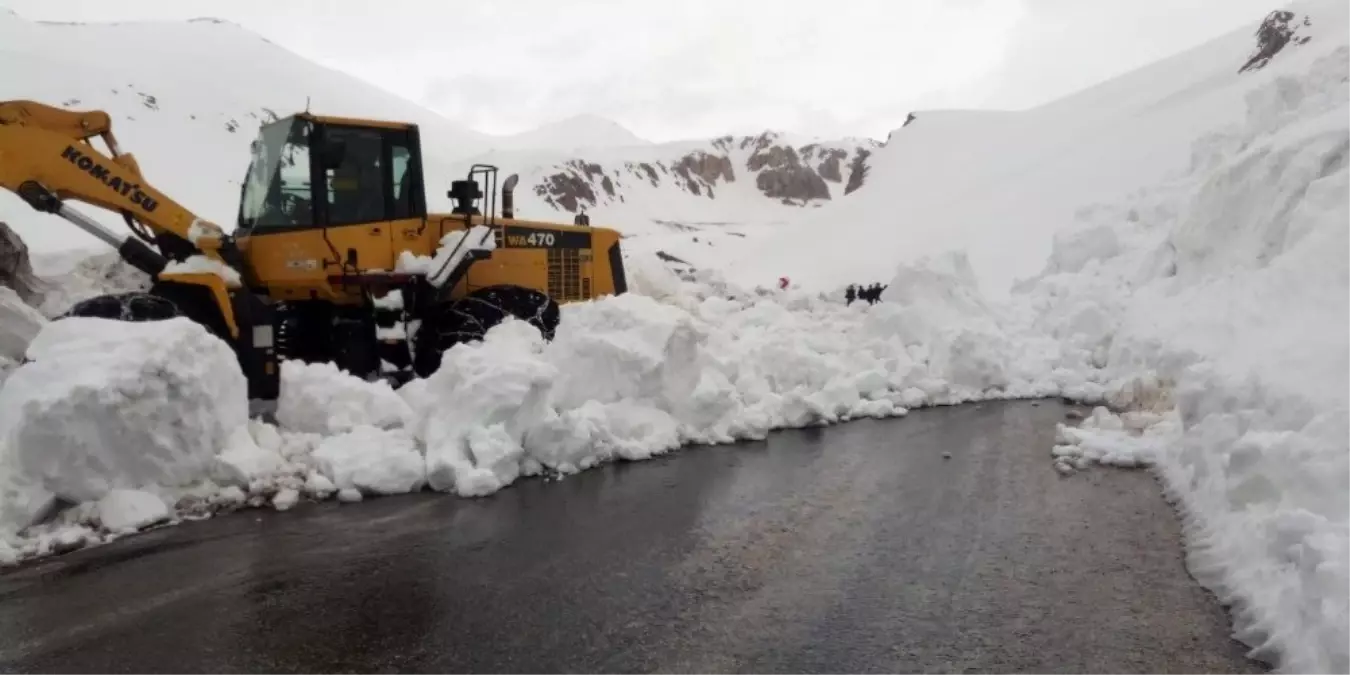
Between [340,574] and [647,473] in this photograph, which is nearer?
[340,574]

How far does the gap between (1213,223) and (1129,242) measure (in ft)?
10.7

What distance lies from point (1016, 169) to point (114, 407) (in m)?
24.8

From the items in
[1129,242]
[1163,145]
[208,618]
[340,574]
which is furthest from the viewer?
[1163,145]

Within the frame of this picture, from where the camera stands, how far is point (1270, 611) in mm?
3754

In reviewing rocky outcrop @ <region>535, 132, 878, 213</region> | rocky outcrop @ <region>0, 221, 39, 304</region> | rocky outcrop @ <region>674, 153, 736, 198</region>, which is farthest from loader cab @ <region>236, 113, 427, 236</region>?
rocky outcrop @ <region>674, 153, 736, 198</region>

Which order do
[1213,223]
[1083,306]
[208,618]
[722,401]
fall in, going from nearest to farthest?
[208,618] < [722,401] < [1213,223] < [1083,306]

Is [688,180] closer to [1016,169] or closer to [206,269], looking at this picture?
[1016,169]

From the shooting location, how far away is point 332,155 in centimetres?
813

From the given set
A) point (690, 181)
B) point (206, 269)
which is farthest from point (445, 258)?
point (690, 181)

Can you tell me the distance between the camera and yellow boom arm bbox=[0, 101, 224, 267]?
760 centimetres

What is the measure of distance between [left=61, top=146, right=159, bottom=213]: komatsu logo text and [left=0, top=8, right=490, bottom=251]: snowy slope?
52.9 feet

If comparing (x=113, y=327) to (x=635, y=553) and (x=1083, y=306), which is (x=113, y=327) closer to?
(x=635, y=553)

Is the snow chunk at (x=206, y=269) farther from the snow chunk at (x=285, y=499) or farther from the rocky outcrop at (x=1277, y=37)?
the rocky outcrop at (x=1277, y=37)

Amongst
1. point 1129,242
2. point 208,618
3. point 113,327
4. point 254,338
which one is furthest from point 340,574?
point 1129,242
